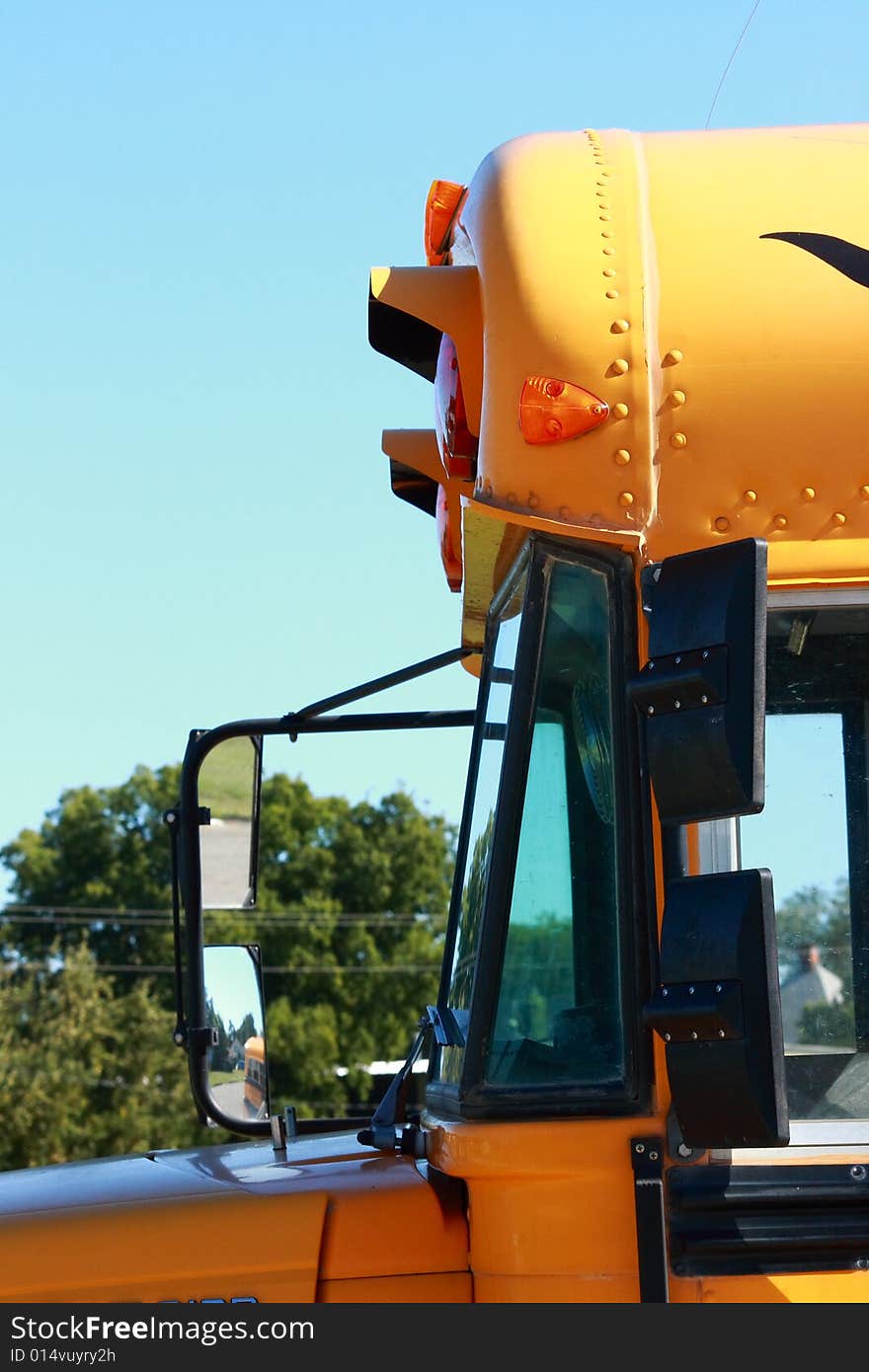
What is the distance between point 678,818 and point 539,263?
83 centimetres

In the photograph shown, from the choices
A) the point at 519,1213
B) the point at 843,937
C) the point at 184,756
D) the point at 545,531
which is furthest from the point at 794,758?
the point at 184,756

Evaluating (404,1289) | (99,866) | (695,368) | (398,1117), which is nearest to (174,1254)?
(404,1289)

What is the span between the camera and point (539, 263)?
2.23m

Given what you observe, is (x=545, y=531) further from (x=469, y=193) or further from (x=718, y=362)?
(x=469, y=193)

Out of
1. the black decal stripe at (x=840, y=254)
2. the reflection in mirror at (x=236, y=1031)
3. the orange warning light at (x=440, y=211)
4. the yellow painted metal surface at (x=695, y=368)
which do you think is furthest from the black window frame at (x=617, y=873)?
the reflection in mirror at (x=236, y=1031)

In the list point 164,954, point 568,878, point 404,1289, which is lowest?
point 164,954

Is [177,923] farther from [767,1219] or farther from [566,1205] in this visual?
[767,1219]

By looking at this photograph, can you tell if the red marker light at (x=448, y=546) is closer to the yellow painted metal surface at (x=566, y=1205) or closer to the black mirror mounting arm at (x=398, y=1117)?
the black mirror mounting arm at (x=398, y=1117)

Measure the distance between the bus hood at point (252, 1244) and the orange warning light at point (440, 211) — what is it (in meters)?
1.55

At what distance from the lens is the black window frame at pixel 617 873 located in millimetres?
2137

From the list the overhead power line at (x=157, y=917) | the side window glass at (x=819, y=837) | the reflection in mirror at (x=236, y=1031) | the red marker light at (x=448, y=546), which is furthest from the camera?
the overhead power line at (x=157, y=917)

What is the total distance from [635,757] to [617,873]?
0.16 meters

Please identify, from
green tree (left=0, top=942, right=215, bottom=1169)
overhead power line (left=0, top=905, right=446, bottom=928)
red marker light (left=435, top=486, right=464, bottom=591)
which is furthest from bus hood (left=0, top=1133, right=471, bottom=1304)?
overhead power line (left=0, top=905, right=446, bottom=928)

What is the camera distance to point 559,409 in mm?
2193
